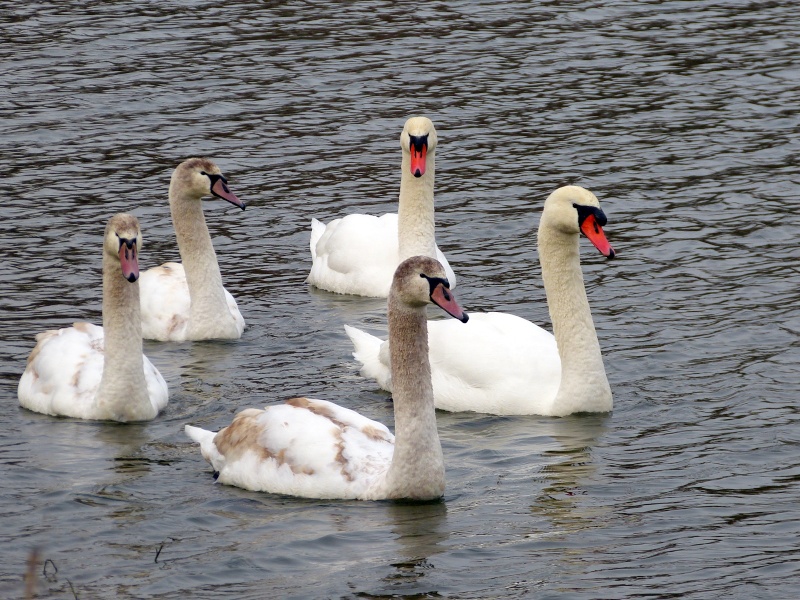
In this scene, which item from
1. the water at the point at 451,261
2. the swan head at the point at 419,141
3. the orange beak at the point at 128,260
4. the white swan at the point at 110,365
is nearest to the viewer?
the water at the point at 451,261

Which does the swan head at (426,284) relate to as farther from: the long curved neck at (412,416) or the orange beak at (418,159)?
the orange beak at (418,159)

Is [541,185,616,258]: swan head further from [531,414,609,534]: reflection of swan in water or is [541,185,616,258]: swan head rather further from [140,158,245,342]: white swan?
[140,158,245,342]: white swan

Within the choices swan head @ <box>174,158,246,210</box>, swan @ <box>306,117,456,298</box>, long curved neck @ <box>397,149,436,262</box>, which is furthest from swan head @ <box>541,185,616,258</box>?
swan head @ <box>174,158,246,210</box>

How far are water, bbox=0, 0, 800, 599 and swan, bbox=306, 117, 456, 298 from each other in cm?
25

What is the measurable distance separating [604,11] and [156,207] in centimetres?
954

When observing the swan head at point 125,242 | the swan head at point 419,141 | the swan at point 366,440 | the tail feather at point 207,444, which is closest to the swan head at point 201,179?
the swan head at point 419,141

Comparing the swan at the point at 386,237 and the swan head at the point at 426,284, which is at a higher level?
the swan head at the point at 426,284

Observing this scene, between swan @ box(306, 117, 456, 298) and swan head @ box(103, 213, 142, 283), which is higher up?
swan head @ box(103, 213, 142, 283)

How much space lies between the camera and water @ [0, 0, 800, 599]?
855cm

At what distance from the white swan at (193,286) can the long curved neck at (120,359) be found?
176 centimetres

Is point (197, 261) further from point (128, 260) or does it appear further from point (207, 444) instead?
point (207, 444)

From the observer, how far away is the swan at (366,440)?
909 centimetres

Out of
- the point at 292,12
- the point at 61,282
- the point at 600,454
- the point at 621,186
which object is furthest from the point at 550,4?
the point at 600,454

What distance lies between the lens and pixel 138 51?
21672 millimetres
